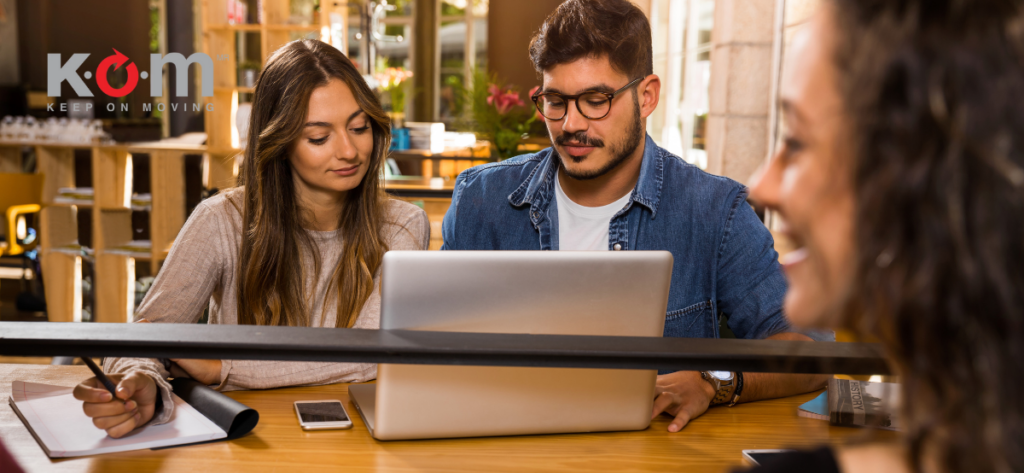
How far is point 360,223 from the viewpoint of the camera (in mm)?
1739

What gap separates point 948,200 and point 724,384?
0.95 meters

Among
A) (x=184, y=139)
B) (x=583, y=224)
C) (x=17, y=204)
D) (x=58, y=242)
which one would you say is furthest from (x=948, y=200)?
(x=184, y=139)

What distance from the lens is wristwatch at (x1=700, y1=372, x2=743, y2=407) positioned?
1.26 meters

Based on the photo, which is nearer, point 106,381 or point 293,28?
point 106,381

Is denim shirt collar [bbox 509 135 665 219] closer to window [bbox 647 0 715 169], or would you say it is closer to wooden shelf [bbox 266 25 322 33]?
window [bbox 647 0 715 169]

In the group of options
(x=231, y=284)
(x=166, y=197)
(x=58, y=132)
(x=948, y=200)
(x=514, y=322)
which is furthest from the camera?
(x=58, y=132)

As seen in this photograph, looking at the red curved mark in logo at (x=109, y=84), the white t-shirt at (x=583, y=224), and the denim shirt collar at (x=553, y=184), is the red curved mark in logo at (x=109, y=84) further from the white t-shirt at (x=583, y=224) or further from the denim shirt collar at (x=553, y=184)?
the white t-shirt at (x=583, y=224)

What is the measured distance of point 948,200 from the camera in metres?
0.37

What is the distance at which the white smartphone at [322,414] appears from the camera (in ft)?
3.68

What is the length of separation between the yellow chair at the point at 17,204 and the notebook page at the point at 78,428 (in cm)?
364

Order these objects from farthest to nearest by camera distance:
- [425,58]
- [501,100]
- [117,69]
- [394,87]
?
[425,58] → [394,87] → [117,69] → [501,100]

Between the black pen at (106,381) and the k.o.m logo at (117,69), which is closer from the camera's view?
the black pen at (106,381)

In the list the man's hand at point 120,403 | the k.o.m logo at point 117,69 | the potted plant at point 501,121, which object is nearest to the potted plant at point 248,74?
the k.o.m logo at point 117,69

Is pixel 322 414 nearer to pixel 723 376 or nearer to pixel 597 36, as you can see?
pixel 723 376
